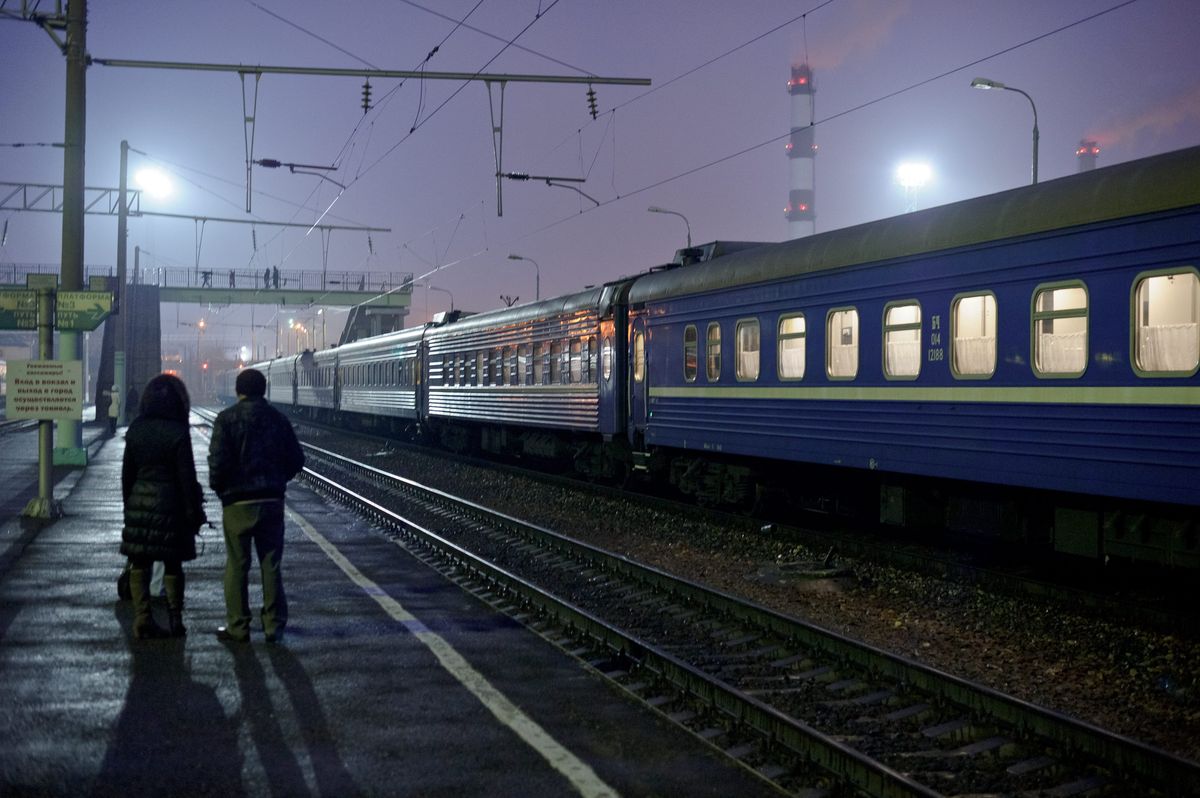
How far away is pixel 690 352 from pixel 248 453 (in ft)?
30.1

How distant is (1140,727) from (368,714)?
13.7 ft

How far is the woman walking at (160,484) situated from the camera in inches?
318

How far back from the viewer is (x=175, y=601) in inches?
333

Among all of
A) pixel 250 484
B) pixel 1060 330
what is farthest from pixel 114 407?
pixel 1060 330

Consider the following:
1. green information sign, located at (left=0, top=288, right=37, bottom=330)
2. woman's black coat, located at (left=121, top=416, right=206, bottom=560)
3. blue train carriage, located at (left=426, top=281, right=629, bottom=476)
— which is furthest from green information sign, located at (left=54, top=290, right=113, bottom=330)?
woman's black coat, located at (left=121, top=416, right=206, bottom=560)

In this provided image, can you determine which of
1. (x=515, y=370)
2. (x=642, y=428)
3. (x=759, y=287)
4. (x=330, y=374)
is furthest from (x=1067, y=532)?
(x=330, y=374)

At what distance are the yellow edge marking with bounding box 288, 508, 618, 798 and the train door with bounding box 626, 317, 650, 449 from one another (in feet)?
24.3

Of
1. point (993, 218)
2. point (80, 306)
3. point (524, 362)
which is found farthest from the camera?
point (524, 362)

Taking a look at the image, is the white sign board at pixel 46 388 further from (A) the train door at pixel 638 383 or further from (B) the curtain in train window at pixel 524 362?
(B) the curtain in train window at pixel 524 362

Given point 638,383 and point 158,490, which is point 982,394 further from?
point 638,383

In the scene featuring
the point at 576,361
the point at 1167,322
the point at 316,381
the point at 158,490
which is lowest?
the point at 158,490

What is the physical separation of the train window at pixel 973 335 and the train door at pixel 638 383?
23.4ft

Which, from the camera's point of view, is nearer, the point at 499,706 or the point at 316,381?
the point at 499,706

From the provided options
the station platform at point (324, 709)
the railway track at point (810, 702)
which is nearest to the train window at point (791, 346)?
→ the railway track at point (810, 702)
